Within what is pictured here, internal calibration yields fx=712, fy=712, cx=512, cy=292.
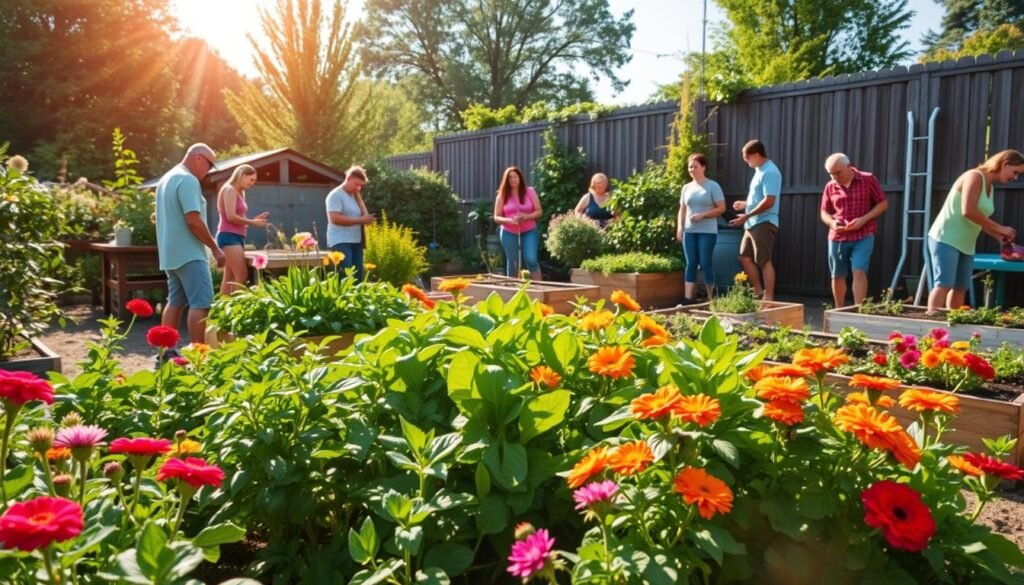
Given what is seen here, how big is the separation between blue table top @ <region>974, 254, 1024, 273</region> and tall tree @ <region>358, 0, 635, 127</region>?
26.5 meters

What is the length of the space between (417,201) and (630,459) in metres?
11.0

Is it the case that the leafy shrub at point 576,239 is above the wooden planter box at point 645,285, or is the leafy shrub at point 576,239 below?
above

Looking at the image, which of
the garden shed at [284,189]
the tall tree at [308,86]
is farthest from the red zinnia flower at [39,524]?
the tall tree at [308,86]

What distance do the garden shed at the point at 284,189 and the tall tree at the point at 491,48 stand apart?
68.7ft

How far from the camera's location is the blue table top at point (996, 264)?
6156mm

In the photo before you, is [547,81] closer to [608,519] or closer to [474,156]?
[474,156]

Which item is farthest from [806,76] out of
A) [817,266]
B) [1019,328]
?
[1019,328]

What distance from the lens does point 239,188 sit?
5938 millimetres

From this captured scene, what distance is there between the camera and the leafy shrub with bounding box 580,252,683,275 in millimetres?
7316

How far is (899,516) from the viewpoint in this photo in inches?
38.9

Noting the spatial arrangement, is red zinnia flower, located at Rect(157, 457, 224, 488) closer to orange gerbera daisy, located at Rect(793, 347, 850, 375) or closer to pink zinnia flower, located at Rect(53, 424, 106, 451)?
pink zinnia flower, located at Rect(53, 424, 106, 451)

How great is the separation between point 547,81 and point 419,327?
3224 centimetres

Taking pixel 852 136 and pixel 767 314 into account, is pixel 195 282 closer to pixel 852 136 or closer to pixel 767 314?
pixel 767 314

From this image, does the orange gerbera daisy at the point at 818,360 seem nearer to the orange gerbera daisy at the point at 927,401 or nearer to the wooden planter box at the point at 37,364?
the orange gerbera daisy at the point at 927,401
